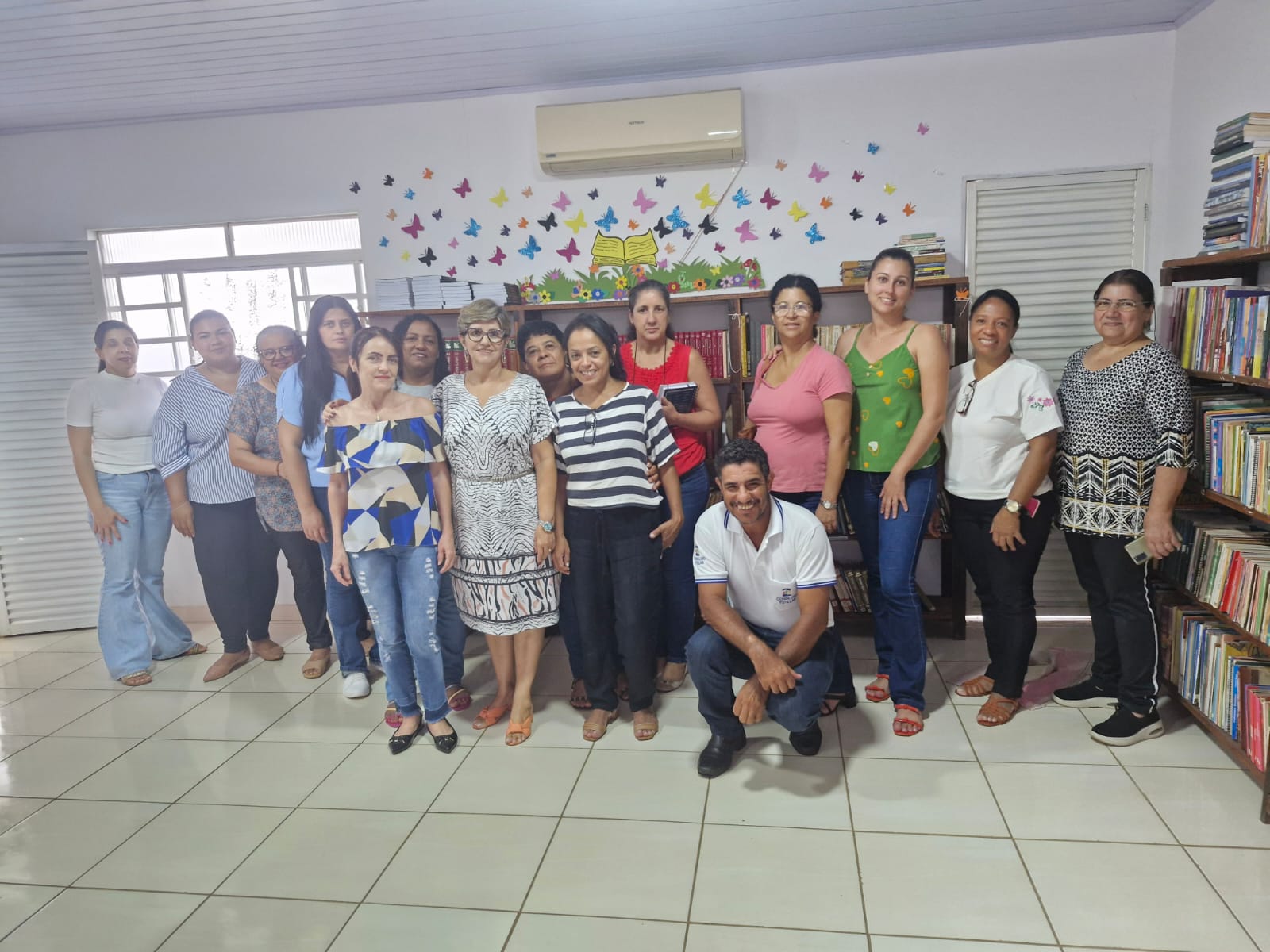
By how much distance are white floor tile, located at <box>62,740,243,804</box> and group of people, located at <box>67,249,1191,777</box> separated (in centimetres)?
66

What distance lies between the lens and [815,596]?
7.89ft

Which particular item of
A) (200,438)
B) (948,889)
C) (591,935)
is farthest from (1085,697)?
(200,438)

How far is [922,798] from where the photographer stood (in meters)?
2.40

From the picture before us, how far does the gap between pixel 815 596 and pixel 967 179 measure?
2338 mm

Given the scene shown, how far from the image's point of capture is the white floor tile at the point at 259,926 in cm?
196

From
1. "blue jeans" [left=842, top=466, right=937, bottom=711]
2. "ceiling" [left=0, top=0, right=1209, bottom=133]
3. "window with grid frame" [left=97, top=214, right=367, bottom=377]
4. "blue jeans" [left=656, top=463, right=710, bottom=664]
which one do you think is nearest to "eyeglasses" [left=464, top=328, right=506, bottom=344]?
"blue jeans" [left=656, top=463, right=710, bottom=664]

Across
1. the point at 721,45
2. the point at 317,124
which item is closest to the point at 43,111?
the point at 317,124

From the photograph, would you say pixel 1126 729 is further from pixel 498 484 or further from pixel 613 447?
pixel 498 484

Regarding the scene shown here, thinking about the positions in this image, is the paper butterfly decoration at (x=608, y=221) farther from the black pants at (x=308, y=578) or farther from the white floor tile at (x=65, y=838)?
the white floor tile at (x=65, y=838)

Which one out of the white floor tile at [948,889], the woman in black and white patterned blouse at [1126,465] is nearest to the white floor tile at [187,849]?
the white floor tile at [948,889]

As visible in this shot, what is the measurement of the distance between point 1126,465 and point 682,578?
1.59 meters

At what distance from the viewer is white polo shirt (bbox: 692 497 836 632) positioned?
95.3 inches

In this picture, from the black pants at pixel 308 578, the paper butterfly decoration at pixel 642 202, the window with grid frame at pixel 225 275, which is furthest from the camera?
the window with grid frame at pixel 225 275

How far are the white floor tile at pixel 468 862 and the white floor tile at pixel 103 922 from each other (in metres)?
0.52
